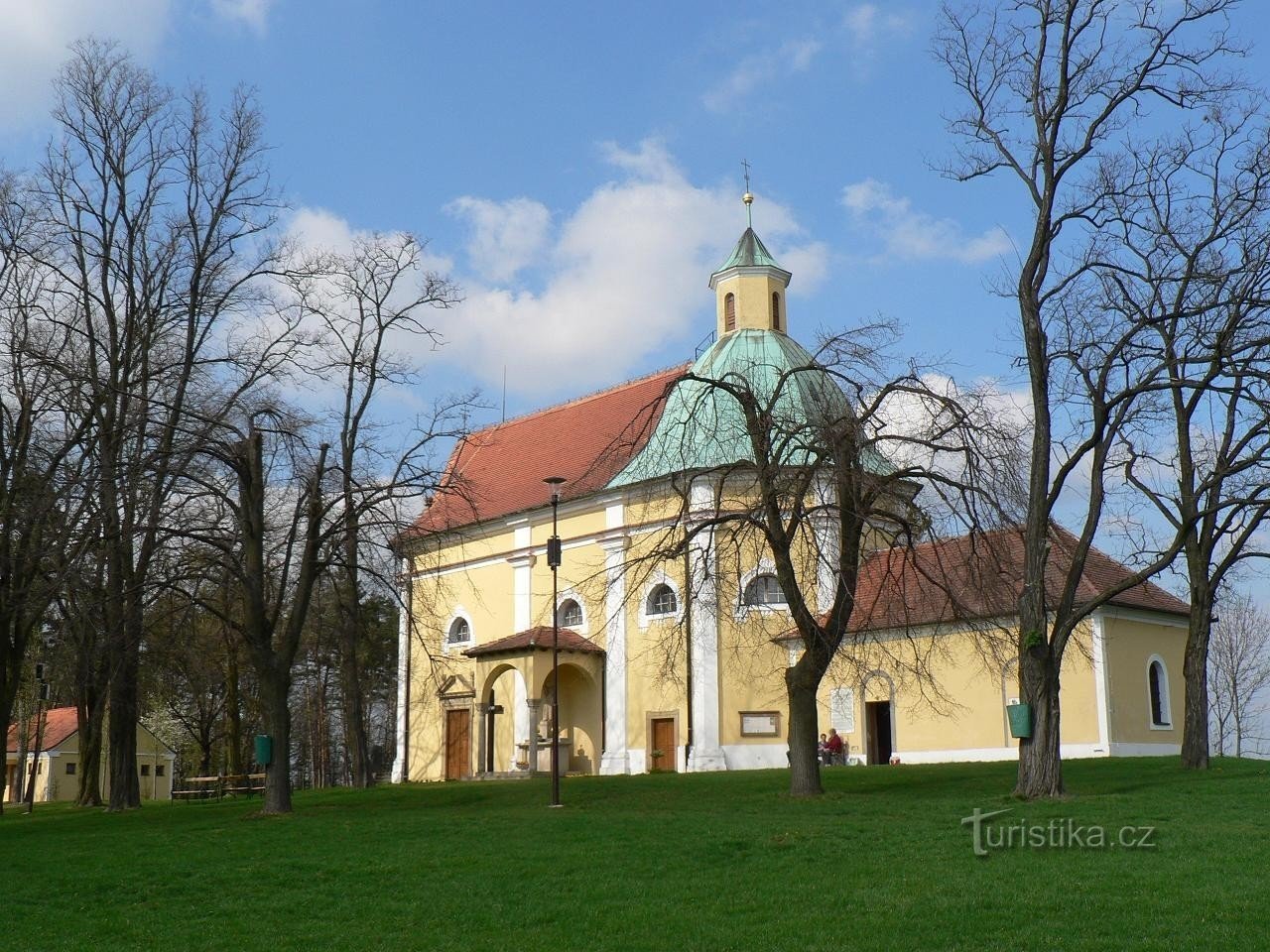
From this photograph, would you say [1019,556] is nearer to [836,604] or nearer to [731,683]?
[731,683]

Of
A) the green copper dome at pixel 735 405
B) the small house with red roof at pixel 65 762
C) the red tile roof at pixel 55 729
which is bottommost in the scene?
the small house with red roof at pixel 65 762

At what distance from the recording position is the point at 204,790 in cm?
3372

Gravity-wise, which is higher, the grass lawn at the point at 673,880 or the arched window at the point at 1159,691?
→ the arched window at the point at 1159,691

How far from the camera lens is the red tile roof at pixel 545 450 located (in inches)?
1550

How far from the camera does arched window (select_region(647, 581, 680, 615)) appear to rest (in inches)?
1400

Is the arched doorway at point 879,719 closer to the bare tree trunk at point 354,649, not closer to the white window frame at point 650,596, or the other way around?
the white window frame at point 650,596

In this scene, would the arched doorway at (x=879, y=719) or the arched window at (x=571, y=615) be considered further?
the arched window at (x=571, y=615)

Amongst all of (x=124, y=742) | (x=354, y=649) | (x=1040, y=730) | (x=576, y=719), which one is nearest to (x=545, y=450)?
(x=576, y=719)

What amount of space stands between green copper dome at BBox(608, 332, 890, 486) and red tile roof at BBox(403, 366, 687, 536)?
191cm

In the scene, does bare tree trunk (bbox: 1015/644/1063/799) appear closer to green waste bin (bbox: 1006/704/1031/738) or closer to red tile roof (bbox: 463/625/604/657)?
green waste bin (bbox: 1006/704/1031/738)

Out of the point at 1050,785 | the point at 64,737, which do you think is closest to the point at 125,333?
the point at 1050,785

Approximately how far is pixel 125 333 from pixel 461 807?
11842 millimetres

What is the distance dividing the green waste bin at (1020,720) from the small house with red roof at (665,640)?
16.7 ft

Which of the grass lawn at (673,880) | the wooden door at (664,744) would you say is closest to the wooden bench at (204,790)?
the wooden door at (664,744)
